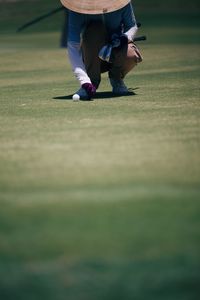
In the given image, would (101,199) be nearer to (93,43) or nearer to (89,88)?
(89,88)

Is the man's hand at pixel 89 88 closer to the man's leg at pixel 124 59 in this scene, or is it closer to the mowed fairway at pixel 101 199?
the mowed fairway at pixel 101 199

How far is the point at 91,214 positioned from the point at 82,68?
618 centimetres

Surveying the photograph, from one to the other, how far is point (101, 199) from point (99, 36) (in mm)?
→ 5967

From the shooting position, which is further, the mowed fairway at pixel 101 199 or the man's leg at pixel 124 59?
the man's leg at pixel 124 59

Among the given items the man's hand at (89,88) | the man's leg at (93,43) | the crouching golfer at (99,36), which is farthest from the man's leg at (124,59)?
the man's hand at (89,88)

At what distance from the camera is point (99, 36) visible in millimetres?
11258

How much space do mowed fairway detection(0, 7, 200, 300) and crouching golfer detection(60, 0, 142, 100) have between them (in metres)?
0.55

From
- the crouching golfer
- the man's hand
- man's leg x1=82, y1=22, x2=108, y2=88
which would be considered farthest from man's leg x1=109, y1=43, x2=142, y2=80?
the man's hand

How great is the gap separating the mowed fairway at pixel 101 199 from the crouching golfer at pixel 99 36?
1.80ft

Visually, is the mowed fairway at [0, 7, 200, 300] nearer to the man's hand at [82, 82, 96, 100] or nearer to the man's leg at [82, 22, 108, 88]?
the man's hand at [82, 82, 96, 100]

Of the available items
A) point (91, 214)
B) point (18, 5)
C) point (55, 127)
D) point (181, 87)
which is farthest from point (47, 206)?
point (18, 5)

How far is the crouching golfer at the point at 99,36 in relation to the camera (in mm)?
11016

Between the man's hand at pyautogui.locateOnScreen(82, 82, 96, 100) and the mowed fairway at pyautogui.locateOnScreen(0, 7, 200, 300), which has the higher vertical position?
the mowed fairway at pyautogui.locateOnScreen(0, 7, 200, 300)

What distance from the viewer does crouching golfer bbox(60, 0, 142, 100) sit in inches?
434
